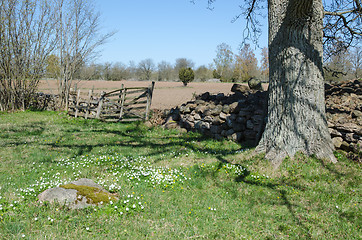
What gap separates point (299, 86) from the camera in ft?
21.4

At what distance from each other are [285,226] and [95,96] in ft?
47.2

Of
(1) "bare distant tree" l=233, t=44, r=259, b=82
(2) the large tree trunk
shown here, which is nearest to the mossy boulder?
(2) the large tree trunk

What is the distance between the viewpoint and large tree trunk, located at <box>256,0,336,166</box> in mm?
6516

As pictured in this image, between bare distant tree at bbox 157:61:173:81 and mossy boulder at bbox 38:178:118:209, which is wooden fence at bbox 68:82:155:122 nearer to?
mossy boulder at bbox 38:178:118:209

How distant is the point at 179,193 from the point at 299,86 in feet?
12.8

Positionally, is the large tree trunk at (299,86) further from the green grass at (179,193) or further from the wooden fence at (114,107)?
the wooden fence at (114,107)

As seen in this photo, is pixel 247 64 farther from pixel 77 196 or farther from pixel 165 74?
pixel 77 196

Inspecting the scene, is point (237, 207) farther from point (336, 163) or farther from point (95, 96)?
point (95, 96)

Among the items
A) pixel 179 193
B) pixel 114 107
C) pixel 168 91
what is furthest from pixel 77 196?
pixel 168 91

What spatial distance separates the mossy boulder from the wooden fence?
9.80m

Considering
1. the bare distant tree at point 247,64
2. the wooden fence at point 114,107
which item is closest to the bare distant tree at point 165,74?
the bare distant tree at point 247,64

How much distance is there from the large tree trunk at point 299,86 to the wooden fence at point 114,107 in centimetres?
922

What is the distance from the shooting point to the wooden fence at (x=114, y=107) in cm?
1498

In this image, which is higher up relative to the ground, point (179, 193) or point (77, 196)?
point (77, 196)
